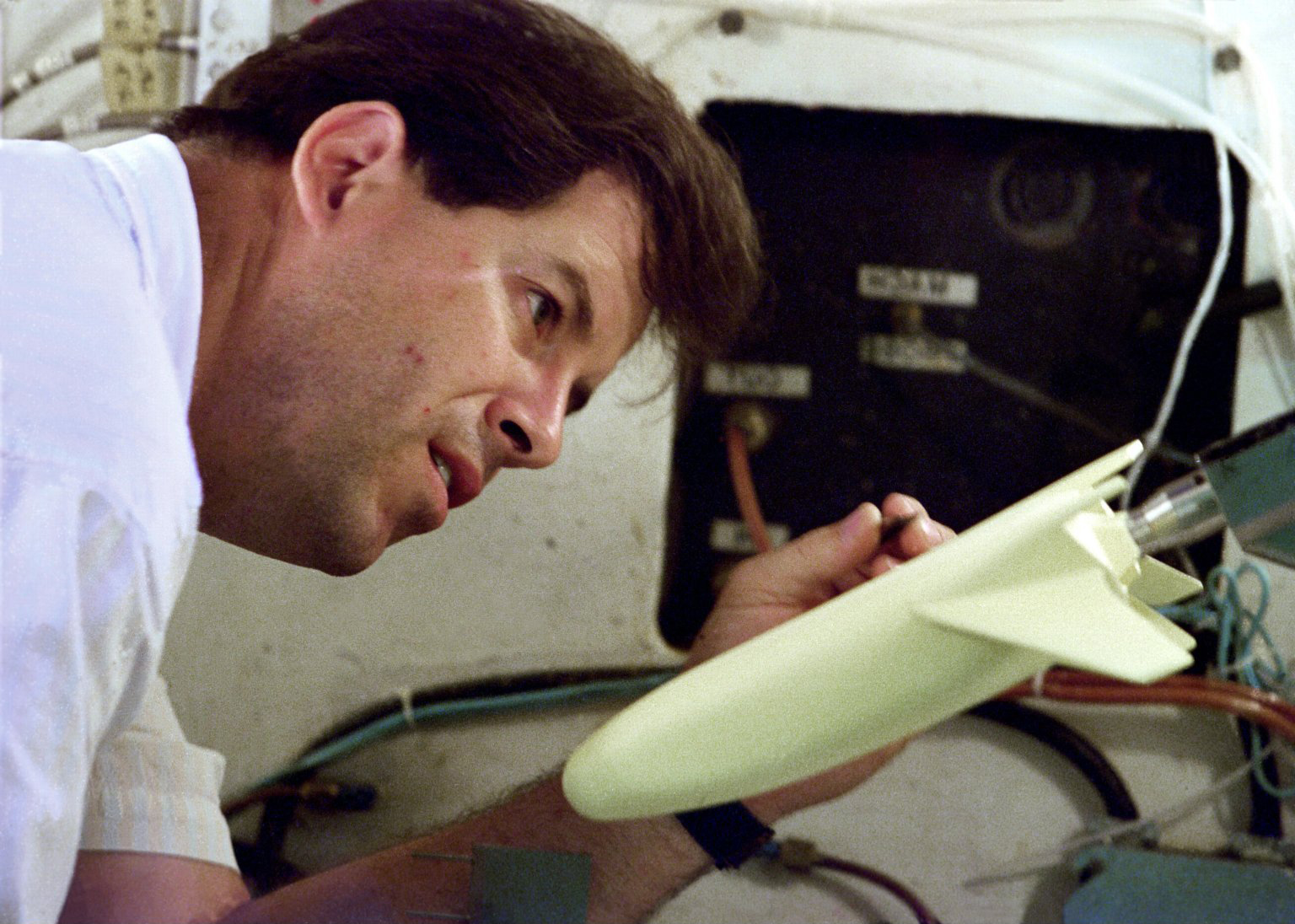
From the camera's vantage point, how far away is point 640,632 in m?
0.60

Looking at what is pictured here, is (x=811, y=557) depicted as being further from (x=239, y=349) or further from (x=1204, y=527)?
(x=239, y=349)

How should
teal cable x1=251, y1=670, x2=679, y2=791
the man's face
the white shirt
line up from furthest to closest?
teal cable x1=251, y1=670, x2=679, y2=791 < the man's face < the white shirt

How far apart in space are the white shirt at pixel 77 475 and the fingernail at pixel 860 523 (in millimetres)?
282

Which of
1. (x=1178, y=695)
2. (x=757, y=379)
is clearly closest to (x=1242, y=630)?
(x=1178, y=695)

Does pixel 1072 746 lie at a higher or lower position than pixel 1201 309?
lower

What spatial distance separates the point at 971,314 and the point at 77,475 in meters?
0.45

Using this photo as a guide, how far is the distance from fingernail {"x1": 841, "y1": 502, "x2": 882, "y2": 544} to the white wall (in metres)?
0.13

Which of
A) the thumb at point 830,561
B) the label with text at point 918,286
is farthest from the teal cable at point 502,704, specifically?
the label with text at point 918,286

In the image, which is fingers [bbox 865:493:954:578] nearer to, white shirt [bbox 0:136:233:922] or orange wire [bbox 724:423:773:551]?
orange wire [bbox 724:423:773:551]

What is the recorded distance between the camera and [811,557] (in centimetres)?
50

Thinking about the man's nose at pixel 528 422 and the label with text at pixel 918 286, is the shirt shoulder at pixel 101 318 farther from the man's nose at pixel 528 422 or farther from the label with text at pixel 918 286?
the label with text at pixel 918 286

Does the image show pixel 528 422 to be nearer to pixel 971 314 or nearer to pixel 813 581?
pixel 813 581

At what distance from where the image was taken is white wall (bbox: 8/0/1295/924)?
0.56 m

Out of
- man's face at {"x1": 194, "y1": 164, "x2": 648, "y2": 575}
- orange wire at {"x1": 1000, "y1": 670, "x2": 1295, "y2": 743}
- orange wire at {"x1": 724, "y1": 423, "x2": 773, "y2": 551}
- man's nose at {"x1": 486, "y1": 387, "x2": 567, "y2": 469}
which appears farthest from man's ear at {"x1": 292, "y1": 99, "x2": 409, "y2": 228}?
orange wire at {"x1": 1000, "y1": 670, "x2": 1295, "y2": 743}
